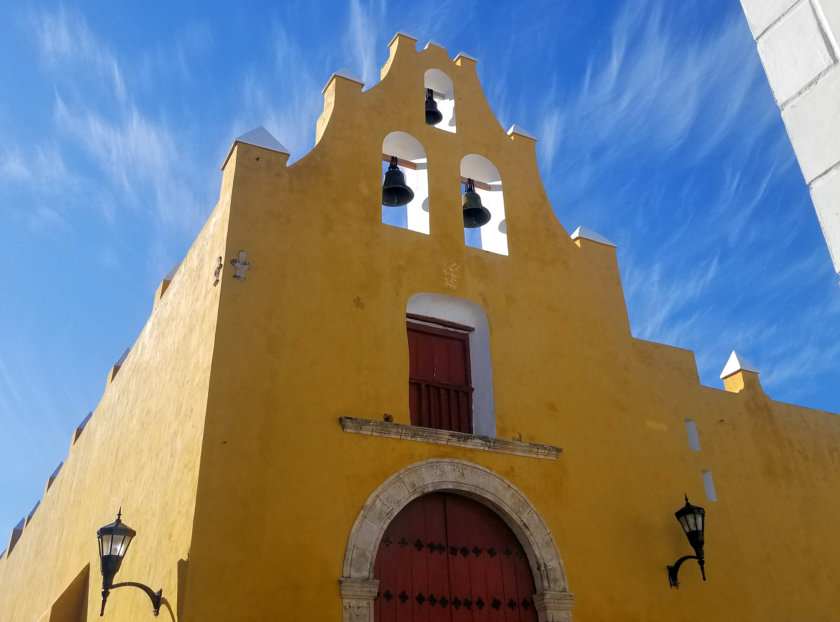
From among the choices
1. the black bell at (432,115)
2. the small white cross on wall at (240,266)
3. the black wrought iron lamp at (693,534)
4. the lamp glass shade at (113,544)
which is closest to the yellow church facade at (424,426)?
the small white cross on wall at (240,266)

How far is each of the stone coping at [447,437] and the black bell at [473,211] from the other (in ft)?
9.62

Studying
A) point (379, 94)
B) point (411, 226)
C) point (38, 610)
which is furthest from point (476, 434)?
point (38, 610)

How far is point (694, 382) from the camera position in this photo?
9.95 meters

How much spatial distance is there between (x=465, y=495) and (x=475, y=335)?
1.91 m

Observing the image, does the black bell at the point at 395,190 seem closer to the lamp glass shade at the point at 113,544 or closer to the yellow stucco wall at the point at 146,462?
the yellow stucco wall at the point at 146,462

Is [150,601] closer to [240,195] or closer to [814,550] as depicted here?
[240,195]

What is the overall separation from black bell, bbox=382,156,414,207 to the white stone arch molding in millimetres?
3260

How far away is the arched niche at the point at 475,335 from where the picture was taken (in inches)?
327

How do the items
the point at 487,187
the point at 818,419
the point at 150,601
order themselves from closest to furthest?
the point at 150,601, the point at 487,187, the point at 818,419

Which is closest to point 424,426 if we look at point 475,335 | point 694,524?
point 475,335

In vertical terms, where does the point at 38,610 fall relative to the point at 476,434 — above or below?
below

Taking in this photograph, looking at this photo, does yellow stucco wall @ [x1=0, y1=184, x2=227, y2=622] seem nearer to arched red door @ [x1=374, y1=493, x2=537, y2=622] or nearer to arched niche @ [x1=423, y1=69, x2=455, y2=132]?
arched red door @ [x1=374, y1=493, x2=537, y2=622]

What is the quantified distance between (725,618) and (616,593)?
4.95ft

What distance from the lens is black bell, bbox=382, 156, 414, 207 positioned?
30.0 feet
